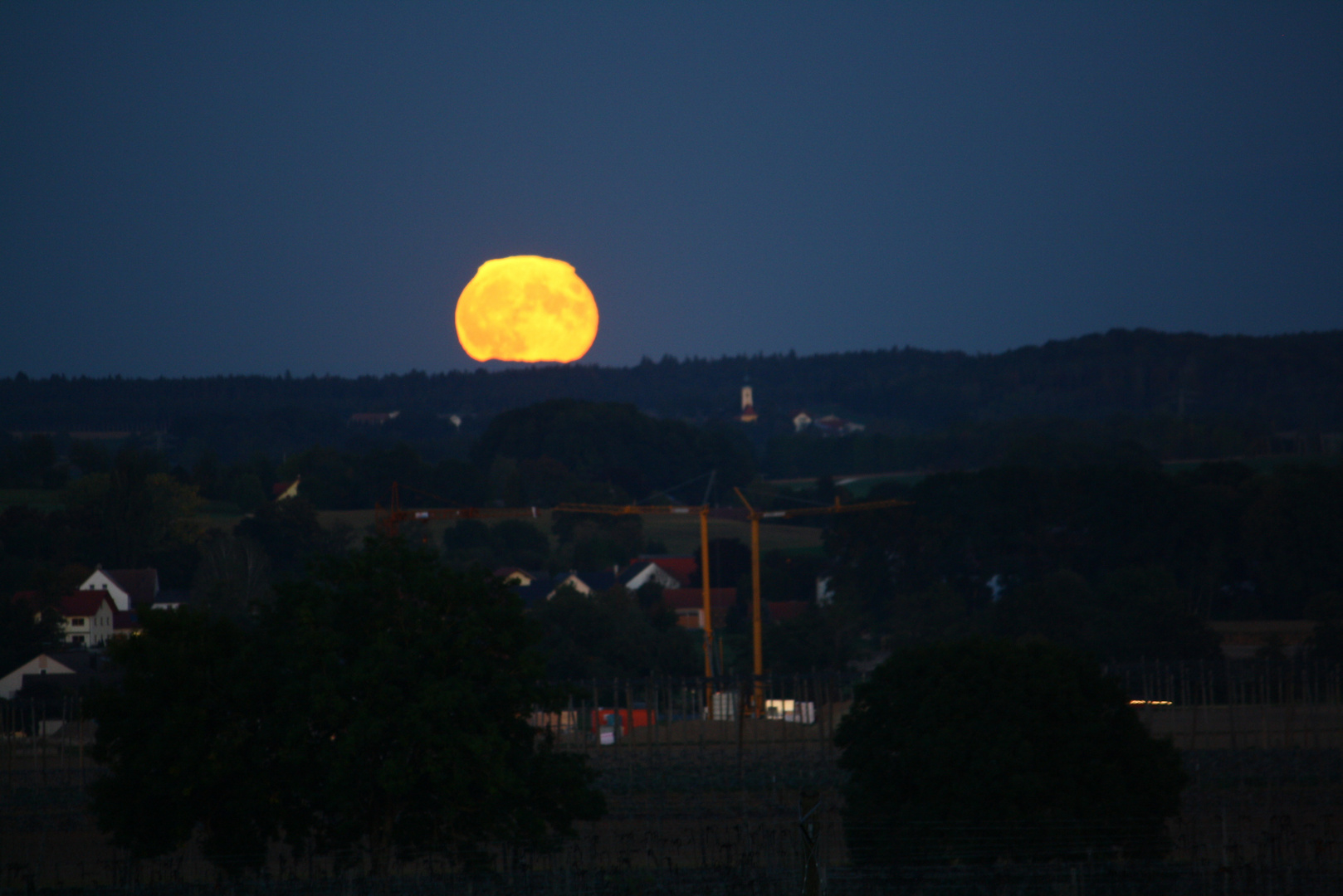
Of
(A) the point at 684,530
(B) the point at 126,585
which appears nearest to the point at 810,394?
(A) the point at 684,530

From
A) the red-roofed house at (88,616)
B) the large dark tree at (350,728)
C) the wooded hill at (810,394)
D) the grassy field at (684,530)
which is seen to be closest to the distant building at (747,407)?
the wooded hill at (810,394)

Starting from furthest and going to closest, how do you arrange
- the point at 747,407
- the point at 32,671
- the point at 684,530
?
1. the point at 747,407
2. the point at 684,530
3. the point at 32,671

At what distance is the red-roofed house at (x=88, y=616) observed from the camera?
176 feet

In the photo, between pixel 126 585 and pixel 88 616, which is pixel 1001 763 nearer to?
pixel 88 616

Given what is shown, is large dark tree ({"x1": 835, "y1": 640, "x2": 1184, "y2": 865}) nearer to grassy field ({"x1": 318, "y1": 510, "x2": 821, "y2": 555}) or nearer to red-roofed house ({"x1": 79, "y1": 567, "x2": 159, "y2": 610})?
red-roofed house ({"x1": 79, "y1": 567, "x2": 159, "y2": 610})

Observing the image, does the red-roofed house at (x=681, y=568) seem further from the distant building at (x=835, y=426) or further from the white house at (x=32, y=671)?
the distant building at (x=835, y=426)

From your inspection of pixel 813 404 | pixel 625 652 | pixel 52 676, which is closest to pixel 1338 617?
pixel 625 652

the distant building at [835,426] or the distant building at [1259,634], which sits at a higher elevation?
the distant building at [835,426]

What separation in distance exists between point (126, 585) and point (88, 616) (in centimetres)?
884

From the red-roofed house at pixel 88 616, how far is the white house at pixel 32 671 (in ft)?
31.5

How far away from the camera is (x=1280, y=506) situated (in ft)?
193

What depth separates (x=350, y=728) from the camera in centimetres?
1363

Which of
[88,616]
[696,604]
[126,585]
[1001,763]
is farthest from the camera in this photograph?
[696,604]

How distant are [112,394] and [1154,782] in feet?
451
